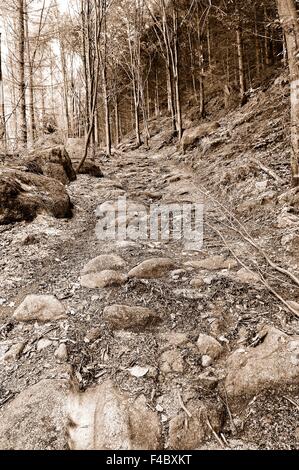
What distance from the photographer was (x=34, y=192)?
4953 mm

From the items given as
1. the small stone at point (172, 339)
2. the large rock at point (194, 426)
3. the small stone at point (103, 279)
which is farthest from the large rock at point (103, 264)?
the large rock at point (194, 426)

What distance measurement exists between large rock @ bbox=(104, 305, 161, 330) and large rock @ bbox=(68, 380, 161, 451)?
63cm

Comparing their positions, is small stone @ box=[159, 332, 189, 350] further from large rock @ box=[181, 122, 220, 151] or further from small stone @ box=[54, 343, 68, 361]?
large rock @ box=[181, 122, 220, 151]

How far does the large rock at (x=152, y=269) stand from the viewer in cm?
324

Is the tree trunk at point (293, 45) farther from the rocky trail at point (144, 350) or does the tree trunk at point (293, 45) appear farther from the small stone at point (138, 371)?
the small stone at point (138, 371)

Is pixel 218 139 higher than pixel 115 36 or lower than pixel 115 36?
lower

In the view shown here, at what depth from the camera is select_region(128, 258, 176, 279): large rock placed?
3.24 meters

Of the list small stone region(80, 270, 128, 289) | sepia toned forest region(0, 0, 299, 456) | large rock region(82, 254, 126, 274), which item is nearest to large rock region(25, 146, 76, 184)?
sepia toned forest region(0, 0, 299, 456)

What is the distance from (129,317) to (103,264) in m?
1.01

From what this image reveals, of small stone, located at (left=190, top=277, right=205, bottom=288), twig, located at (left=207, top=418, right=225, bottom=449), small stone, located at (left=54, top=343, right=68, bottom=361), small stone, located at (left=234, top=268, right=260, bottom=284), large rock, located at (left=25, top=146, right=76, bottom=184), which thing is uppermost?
large rock, located at (left=25, top=146, right=76, bottom=184)

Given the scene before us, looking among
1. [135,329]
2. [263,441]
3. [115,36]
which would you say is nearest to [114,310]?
[135,329]

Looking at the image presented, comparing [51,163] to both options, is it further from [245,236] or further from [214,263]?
[214,263]

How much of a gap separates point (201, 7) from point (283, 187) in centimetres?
1586
